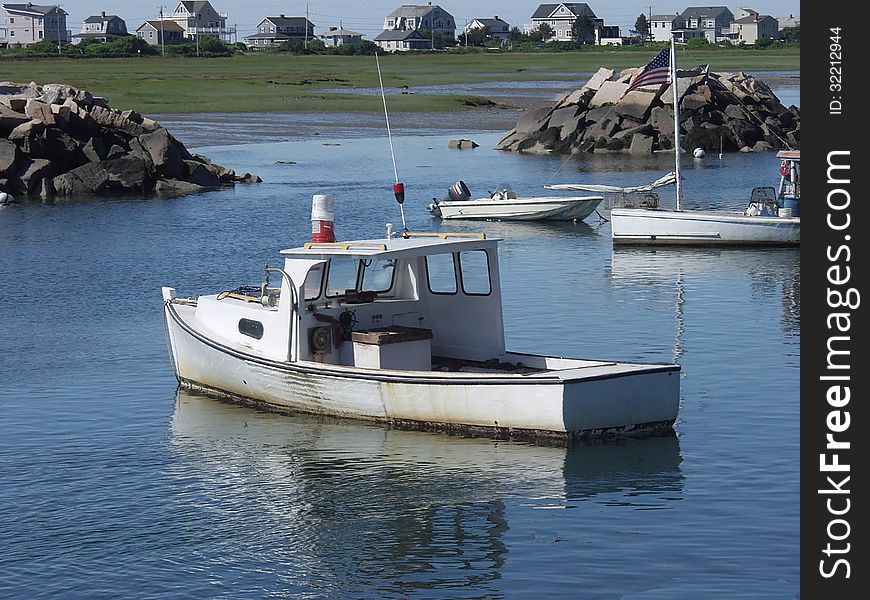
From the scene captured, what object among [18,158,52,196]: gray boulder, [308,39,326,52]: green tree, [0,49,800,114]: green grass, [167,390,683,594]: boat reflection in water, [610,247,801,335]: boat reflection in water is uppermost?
[308,39,326,52]: green tree

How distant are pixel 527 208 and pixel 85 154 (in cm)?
1947


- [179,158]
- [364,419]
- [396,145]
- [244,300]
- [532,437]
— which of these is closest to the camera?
[532,437]

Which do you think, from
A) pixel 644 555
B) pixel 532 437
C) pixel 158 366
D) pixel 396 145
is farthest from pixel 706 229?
pixel 396 145

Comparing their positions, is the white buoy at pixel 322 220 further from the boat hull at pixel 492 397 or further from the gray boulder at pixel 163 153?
the gray boulder at pixel 163 153

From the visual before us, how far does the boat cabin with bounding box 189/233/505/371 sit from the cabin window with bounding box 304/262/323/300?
0.05ft

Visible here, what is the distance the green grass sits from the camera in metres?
96.2

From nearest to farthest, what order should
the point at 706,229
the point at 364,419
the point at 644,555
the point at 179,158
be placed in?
1. the point at 644,555
2. the point at 364,419
3. the point at 706,229
4. the point at 179,158

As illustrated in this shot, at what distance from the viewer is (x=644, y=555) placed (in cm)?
1606

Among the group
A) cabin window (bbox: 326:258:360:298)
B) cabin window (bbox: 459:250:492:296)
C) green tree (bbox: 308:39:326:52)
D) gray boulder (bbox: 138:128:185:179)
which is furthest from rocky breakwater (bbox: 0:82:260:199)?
green tree (bbox: 308:39:326:52)

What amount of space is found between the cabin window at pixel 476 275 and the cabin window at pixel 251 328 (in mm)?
3247

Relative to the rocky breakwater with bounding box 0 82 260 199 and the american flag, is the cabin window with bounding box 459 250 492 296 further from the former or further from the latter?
the rocky breakwater with bounding box 0 82 260 199

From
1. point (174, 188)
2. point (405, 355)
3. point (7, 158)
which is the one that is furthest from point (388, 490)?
point (7, 158)
